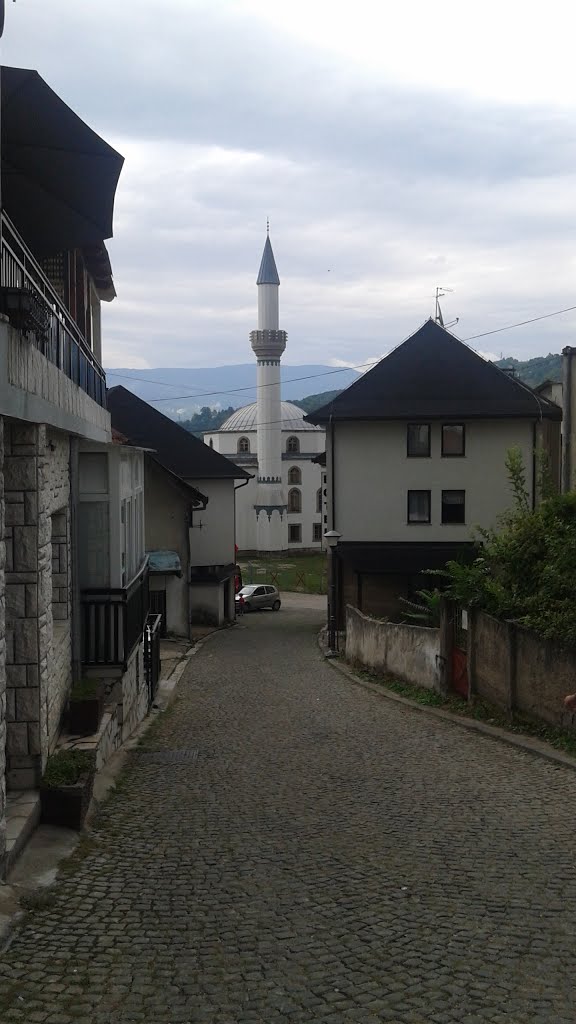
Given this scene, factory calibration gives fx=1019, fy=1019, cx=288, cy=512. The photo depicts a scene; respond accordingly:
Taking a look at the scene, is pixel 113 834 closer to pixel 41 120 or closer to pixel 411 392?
pixel 41 120

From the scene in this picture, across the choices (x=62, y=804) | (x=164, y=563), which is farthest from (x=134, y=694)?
(x=164, y=563)

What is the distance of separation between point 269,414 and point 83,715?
250ft

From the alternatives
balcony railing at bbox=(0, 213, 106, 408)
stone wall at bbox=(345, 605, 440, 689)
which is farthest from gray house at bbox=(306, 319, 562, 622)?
balcony railing at bbox=(0, 213, 106, 408)

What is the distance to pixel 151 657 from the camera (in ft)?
61.5

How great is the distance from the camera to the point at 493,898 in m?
7.35

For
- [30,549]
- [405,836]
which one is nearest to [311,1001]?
[405,836]

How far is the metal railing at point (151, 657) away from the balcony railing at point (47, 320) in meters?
5.20

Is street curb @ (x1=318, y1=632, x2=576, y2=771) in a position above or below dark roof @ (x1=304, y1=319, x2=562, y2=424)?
below

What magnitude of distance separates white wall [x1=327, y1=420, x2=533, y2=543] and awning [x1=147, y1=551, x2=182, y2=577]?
5.07 metres

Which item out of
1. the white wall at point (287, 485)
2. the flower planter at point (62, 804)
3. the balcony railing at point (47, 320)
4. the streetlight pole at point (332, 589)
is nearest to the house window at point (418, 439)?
the streetlight pole at point (332, 589)

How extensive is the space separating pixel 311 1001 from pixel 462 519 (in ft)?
89.8

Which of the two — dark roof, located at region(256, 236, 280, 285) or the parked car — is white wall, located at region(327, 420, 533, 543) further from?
dark roof, located at region(256, 236, 280, 285)

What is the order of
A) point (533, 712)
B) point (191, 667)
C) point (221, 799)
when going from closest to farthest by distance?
point (221, 799) → point (533, 712) → point (191, 667)

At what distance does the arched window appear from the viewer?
88.3 m
